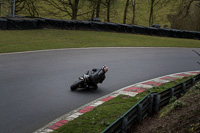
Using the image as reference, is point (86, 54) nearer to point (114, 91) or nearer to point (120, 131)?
point (114, 91)

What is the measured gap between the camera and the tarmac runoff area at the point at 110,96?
20.4 feet

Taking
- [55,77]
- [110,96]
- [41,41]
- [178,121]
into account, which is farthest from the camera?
[41,41]

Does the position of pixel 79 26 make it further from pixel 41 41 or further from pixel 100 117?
pixel 100 117

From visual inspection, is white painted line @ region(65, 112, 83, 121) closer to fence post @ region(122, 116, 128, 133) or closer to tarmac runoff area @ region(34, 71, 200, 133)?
tarmac runoff area @ region(34, 71, 200, 133)

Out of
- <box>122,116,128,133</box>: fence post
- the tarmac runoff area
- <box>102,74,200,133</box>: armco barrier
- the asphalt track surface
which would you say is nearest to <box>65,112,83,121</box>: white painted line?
the tarmac runoff area

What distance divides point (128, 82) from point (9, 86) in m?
4.18

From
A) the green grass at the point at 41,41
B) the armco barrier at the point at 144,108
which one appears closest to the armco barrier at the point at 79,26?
the green grass at the point at 41,41

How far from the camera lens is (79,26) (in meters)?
27.9

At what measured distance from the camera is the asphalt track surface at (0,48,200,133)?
7016 millimetres

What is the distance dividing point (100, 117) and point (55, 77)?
4442mm

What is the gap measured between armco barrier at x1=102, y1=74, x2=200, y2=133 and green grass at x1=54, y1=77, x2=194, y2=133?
67cm

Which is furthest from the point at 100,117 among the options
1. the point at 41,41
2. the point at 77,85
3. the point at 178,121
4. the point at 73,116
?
the point at 41,41

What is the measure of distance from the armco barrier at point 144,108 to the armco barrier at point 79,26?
17.6 meters

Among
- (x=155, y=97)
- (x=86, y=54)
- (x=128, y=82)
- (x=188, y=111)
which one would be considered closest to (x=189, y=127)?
(x=188, y=111)
